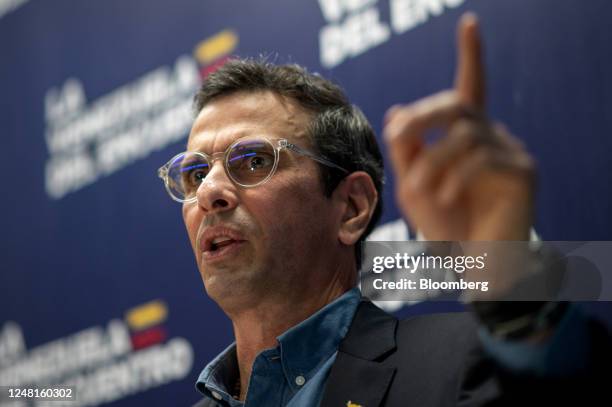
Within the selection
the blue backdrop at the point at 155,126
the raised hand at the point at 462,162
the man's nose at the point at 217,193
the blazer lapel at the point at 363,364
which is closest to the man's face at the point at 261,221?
the man's nose at the point at 217,193

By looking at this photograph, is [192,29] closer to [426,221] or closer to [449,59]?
[449,59]

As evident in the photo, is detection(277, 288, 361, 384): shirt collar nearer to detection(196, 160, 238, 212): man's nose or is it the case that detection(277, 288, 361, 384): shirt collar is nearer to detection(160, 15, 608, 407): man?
detection(160, 15, 608, 407): man

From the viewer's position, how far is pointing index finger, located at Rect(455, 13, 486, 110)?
2.67 ft

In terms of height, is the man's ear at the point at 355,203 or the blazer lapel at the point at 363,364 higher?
the man's ear at the point at 355,203

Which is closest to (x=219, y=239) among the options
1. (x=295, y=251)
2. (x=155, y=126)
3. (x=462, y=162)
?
(x=295, y=251)

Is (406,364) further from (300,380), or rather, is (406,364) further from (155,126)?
(155,126)

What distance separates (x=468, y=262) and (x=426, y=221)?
11cm

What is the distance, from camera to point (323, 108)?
6.26 ft

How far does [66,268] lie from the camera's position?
3012 millimetres

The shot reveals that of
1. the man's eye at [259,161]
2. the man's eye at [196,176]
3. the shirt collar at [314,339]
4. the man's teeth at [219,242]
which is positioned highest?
the man's eye at [196,176]

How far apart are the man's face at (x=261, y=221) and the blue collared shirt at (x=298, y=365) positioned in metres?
0.09

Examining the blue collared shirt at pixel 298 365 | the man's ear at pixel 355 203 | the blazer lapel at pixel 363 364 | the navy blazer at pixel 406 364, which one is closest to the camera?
the navy blazer at pixel 406 364

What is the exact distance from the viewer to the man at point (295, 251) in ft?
4.93

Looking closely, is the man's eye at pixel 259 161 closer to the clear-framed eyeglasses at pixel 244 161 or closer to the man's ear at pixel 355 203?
the clear-framed eyeglasses at pixel 244 161
